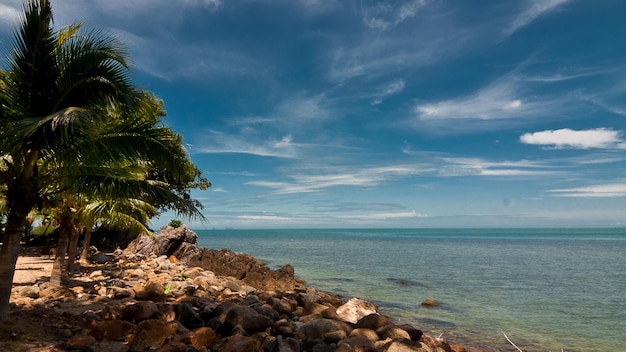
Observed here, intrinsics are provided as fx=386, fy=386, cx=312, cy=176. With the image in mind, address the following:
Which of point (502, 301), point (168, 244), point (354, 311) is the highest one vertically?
point (168, 244)

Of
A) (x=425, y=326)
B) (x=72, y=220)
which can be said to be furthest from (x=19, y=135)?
(x=425, y=326)

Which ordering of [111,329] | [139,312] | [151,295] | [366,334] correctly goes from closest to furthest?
[111,329] → [366,334] → [139,312] → [151,295]

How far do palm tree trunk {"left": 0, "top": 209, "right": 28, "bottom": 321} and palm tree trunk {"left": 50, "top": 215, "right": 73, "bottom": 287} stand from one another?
595cm

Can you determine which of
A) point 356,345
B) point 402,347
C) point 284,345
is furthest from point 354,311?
point 284,345

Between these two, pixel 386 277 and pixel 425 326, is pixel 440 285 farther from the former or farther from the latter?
pixel 425 326

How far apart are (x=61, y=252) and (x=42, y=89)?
8.15 meters

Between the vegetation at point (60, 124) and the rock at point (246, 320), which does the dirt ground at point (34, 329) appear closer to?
the vegetation at point (60, 124)

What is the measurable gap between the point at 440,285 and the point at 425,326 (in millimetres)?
11709

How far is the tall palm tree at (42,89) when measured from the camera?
7.93m

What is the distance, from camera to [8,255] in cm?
833

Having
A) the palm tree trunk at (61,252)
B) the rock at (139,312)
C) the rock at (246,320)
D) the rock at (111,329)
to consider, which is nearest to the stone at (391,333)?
the rock at (246,320)

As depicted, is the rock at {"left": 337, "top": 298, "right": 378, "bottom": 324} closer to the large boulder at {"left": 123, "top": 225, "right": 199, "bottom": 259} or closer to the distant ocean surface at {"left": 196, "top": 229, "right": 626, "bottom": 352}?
the distant ocean surface at {"left": 196, "top": 229, "right": 626, "bottom": 352}

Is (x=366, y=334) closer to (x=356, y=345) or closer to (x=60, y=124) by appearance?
(x=356, y=345)

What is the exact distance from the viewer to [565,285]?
27234mm
